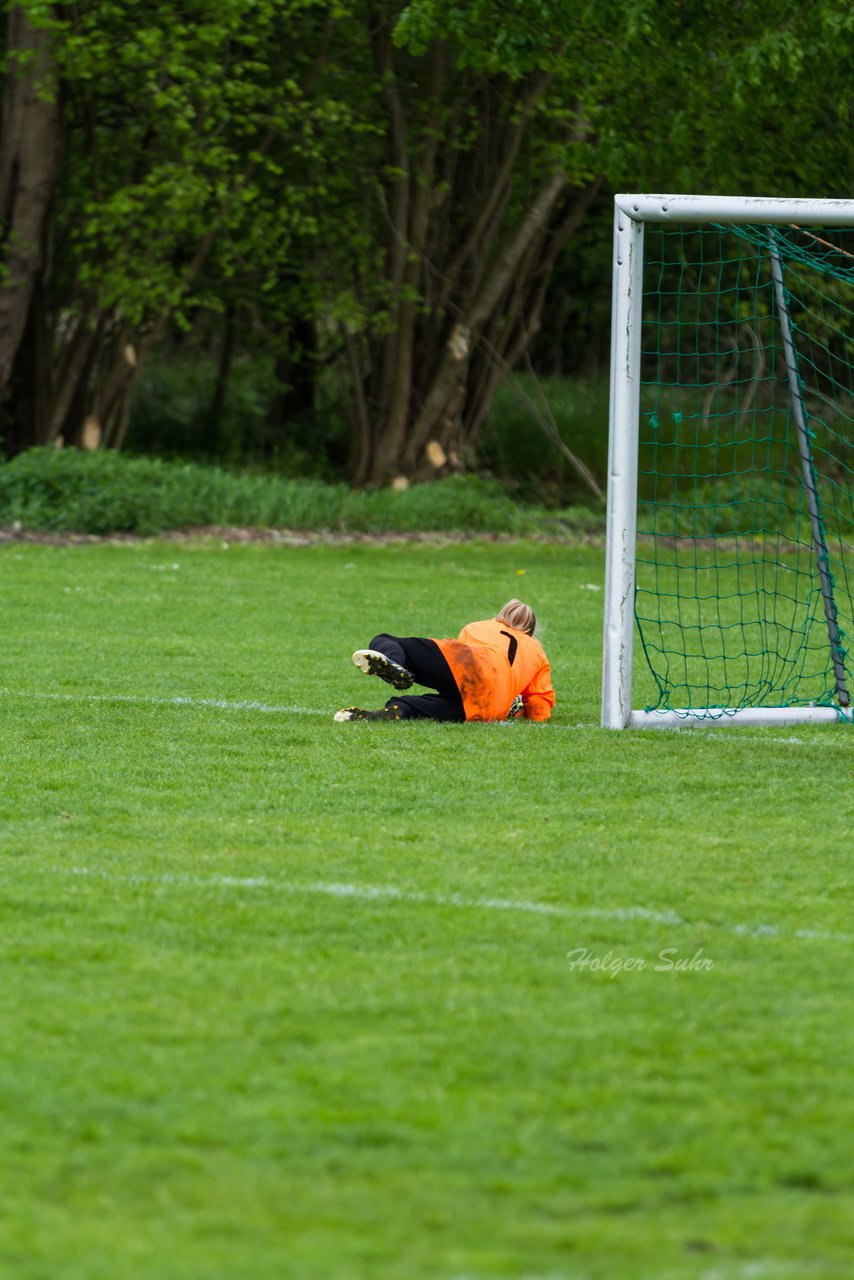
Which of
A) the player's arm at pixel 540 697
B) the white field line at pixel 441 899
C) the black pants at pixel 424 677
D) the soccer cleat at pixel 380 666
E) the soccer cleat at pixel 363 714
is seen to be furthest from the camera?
the player's arm at pixel 540 697

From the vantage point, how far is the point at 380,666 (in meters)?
8.29

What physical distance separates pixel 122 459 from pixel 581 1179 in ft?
57.9

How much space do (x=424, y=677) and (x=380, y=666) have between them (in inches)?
15.9

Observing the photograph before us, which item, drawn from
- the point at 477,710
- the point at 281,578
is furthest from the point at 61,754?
the point at 281,578

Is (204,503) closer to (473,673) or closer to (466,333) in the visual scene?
(466,333)

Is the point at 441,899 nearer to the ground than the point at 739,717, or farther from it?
nearer to the ground

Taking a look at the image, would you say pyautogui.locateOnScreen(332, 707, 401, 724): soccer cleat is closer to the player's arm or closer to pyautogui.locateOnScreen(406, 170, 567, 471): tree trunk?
the player's arm

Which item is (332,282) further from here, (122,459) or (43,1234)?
(43,1234)

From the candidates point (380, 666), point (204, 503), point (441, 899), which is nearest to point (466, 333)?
point (204, 503)

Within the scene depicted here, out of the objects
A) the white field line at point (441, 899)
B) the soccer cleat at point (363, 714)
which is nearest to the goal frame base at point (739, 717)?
the soccer cleat at point (363, 714)

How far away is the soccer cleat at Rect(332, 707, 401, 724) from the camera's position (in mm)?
8734

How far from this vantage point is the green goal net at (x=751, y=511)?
1013 cm

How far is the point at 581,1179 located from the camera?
346 cm

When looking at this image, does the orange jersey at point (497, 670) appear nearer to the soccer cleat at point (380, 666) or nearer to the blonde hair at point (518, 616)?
the blonde hair at point (518, 616)
